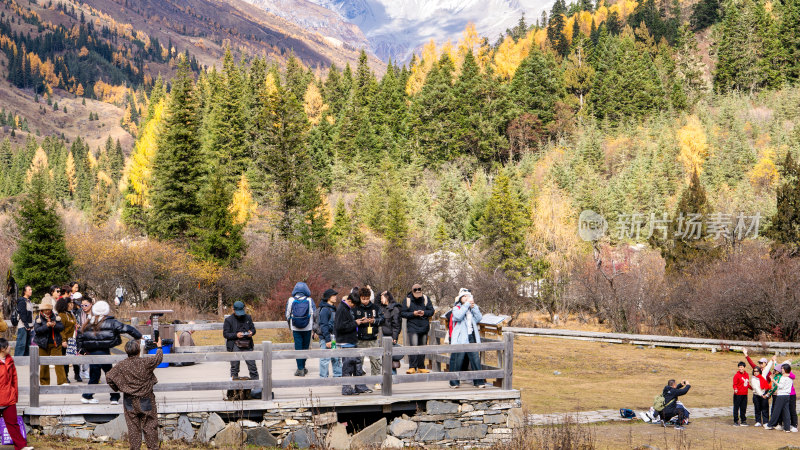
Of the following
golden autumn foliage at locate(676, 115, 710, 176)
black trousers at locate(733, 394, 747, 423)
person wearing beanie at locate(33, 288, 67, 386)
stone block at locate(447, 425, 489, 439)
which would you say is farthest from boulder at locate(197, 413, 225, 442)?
golden autumn foliage at locate(676, 115, 710, 176)

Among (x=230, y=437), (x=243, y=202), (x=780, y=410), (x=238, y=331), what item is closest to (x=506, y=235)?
(x=243, y=202)

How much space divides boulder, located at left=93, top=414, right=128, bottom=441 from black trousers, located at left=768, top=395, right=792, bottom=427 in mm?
13469

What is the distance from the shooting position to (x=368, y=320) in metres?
13.1

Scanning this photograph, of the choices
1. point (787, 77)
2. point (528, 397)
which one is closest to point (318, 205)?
point (528, 397)

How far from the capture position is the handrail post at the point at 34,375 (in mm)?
11242

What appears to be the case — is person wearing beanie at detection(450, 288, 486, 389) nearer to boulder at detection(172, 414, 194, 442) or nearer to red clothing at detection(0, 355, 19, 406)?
boulder at detection(172, 414, 194, 442)

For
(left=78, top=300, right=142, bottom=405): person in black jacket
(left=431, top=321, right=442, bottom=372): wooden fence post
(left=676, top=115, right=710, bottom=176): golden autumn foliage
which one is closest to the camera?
(left=78, top=300, right=142, bottom=405): person in black jacket

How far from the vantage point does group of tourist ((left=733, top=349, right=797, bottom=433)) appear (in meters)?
15.5

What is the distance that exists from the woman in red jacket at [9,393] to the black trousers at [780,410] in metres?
14.8

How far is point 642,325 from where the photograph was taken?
3741cm

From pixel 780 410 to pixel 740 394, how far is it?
2.77ft

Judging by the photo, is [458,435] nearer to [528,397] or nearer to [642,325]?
[528,397]

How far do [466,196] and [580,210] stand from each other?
926 centimetres

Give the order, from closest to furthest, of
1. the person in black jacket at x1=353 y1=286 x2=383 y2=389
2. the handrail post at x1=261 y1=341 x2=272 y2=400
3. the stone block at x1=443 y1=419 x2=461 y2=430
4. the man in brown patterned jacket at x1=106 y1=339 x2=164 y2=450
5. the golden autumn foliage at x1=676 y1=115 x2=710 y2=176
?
the man in brown patterned jacket at x1=106 y1=339 x2=164 y2=450, the handrail post at x1=261 y1=341 x2=272 y2=400, the stone block at x1=443 y1=419 x2=461 y2=430, the person in black jacket at x1=353 y1=286 x2=383 y2=389, the golden autumn foliage at x1=676 y1=115 x2=710 y2=176
